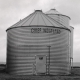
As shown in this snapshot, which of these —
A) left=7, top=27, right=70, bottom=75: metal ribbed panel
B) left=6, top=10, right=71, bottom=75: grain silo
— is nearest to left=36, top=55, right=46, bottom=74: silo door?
left=6, top=10, right=71, bottom=75: grain silo

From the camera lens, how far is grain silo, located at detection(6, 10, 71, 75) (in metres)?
29.5

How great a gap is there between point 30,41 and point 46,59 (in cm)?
337

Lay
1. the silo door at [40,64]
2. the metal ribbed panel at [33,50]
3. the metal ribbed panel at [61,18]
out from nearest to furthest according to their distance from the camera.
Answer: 1. the metal ribbed panel at [33,50]
2. the silo door at [40,64]
3. the metal ribbed panel at [61,18]

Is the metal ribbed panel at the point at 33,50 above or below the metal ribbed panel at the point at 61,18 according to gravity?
below

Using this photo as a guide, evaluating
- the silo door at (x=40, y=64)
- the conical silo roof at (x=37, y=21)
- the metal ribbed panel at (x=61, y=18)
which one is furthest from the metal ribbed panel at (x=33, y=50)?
the metal ribbed panel at (x=61, y=18)

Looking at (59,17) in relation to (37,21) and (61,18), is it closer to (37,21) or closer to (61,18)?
(61,18)

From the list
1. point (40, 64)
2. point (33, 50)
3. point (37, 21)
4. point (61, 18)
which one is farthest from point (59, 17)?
point (40, 64)

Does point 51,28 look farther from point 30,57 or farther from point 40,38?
point 30,57

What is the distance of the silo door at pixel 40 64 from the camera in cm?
2965

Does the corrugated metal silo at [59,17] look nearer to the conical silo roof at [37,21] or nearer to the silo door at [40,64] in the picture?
the conical silo roof at [37,21]

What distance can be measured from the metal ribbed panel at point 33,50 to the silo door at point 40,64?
20.1 inches

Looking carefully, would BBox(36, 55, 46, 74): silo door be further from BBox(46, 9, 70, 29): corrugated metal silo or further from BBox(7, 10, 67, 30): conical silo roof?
BBox(46, 9, 70, 29): corrugated metal silo

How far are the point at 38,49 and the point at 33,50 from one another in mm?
717

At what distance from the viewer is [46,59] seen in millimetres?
29766
